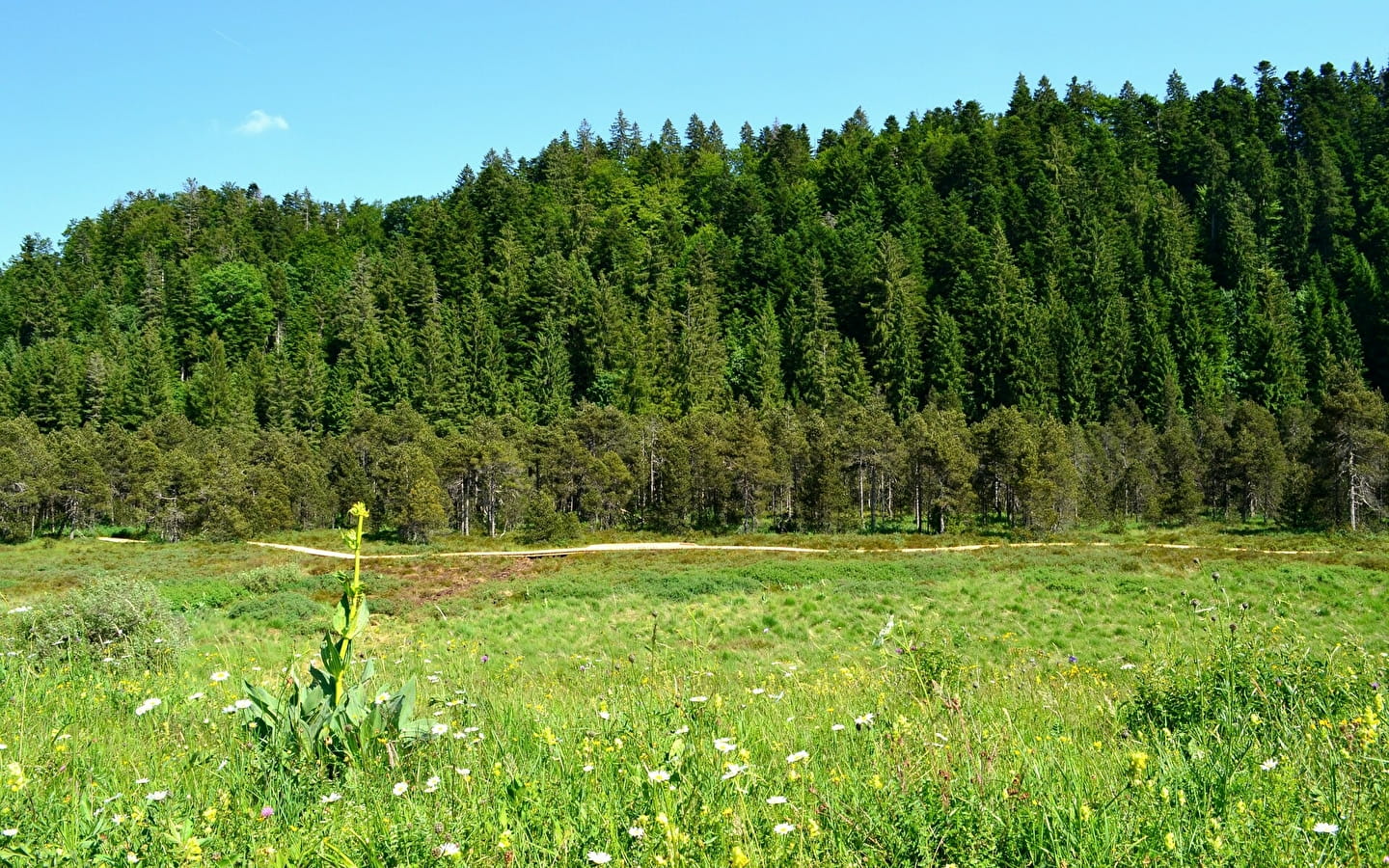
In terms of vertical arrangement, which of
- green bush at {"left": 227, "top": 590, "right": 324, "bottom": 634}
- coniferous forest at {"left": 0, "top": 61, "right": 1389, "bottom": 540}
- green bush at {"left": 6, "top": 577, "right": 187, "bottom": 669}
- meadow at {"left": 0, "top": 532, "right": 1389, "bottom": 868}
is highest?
coniferous forest at {"left": 0, "top": 61, "right": 1389, "bottom": 540}

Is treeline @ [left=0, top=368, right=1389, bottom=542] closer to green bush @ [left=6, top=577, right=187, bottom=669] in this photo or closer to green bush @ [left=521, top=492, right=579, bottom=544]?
green bush @ [left=521, top=492, right=579, bottom=544]

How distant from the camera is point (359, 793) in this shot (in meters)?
3.42

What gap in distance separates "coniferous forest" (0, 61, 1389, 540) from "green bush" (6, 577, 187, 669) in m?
37.4

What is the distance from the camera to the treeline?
172 feet

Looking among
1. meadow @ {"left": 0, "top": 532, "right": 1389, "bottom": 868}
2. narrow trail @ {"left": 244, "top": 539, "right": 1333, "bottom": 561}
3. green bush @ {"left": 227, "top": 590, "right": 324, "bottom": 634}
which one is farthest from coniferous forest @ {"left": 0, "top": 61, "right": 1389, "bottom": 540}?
meadow @ {"left": 0, "top": 532, "right": 1389, "bottom": 868}

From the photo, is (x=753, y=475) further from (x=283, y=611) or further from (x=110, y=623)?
(x=110, y=623)

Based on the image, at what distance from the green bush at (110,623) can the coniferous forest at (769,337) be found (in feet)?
123

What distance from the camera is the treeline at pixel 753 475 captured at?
5231 centimetres

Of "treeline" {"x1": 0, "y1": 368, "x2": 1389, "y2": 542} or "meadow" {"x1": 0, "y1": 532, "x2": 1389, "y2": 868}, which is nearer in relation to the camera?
"meadow" {"x1": 0, "y1": 532, "x2": 1389, "y2": 868}

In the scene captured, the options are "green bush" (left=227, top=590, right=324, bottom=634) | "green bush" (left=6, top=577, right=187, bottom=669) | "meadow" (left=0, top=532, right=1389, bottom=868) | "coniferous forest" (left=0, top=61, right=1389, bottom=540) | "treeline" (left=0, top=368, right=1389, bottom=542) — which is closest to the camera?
"meadow" (left=0, top=532, right=1389, bottom=868)

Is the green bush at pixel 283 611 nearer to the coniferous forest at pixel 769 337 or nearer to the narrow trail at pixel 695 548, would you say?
the narrow trail at pixel 695 548

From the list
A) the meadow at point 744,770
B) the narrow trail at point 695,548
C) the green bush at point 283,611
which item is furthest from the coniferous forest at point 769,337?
the meadow at point 744,770

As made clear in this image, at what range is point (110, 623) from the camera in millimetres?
13297

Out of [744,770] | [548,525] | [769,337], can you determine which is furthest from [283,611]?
[769,337]
